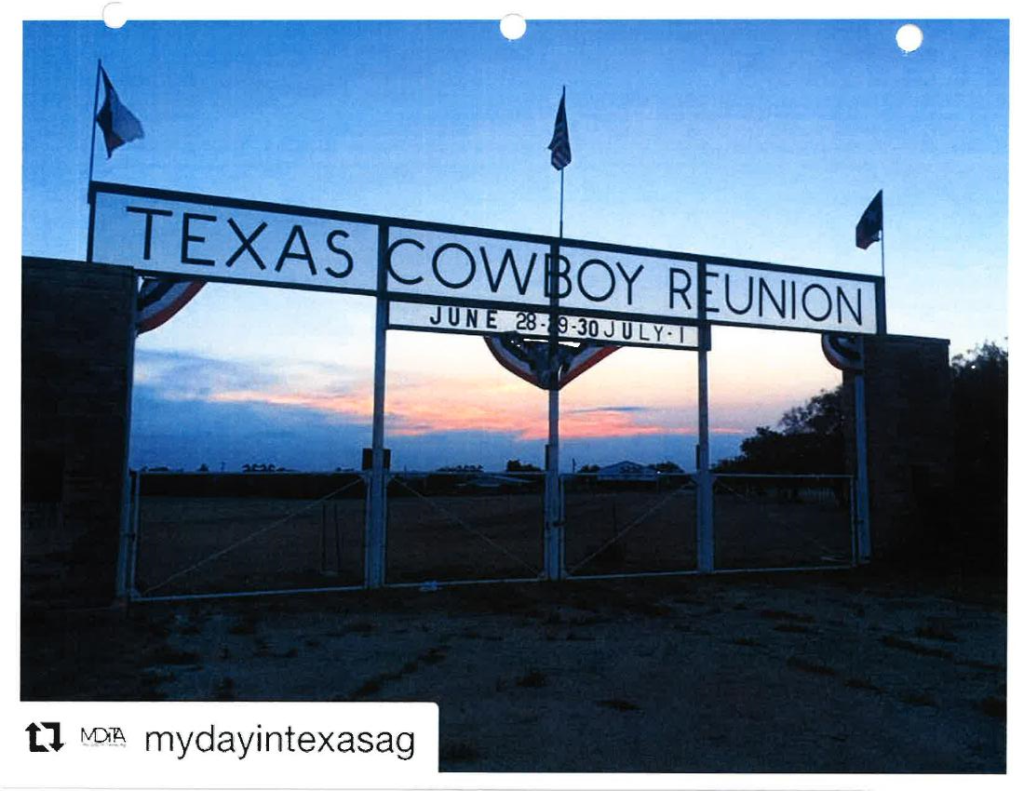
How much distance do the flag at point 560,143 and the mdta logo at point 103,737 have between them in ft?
28.9

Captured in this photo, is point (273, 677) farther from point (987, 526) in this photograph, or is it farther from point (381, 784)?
point (987, 526)

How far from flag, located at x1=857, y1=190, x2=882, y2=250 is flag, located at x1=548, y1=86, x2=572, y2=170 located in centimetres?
466

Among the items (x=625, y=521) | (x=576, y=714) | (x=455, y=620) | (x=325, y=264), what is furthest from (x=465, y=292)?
(x=625, y=521)

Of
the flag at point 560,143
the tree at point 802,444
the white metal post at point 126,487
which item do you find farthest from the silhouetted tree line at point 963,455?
the white metal post at point 126,487

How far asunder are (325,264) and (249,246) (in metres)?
0.86

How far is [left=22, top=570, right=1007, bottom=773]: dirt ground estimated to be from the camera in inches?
169

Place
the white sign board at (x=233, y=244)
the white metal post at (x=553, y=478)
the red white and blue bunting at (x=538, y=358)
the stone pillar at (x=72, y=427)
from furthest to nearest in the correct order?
the red white and blue bunting at (x=538, y=358)
the white metal post at (x=553, y=478)
the white sign board at (x=233, y=244)
the stone pillar at (x=72, y=427)

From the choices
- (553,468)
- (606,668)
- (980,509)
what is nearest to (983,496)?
(980,509)

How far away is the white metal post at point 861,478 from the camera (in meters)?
11.8

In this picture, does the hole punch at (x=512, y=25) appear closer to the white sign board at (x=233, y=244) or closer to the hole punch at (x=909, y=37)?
the hole punch at (x=909, y=37)

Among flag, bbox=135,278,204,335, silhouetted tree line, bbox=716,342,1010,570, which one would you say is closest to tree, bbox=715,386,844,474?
silhouetted tree line, bbox=716,342,1010,570

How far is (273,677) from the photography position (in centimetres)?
564
